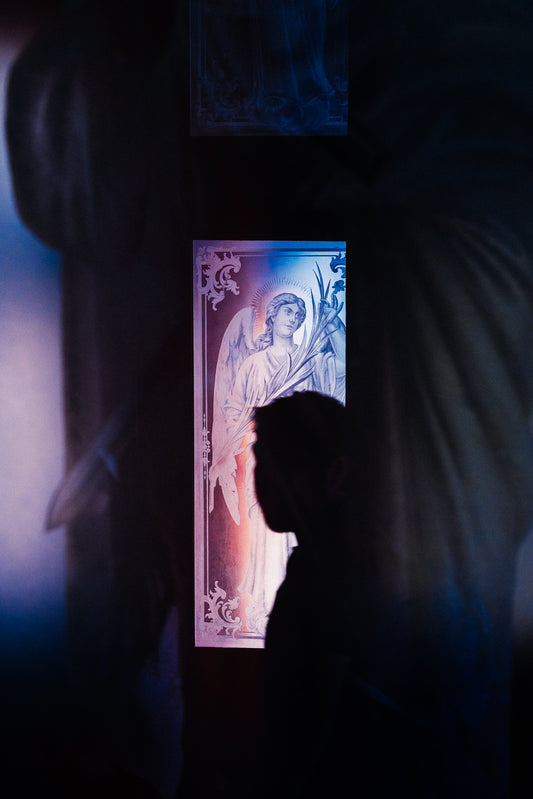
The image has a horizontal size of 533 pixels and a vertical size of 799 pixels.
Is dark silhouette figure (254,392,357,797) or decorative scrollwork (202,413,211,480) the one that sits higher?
decorative scrollwork (202,413,211,480)

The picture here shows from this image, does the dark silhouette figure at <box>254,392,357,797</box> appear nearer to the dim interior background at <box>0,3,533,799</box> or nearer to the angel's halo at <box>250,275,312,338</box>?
the angel's halo at <box>250,275,312,338</box>

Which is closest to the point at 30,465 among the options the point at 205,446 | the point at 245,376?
the point at 205,446

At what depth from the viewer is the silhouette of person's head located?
4.04 feet

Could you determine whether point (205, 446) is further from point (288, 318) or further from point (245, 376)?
point (288, 318)

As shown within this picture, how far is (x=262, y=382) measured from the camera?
1252 millimetres

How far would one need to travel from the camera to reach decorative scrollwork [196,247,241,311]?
124 cm

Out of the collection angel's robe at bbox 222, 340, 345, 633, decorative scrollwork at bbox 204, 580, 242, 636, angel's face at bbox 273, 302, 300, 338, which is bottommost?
decorative scrollwork at bbox 204, 580, 242, 636

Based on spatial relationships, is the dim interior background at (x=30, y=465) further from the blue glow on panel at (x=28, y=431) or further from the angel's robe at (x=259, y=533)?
the angel's robe at (x=259, y=533)

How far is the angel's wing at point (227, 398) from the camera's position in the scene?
4.11 ft

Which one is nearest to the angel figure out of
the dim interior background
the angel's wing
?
the angel's wing

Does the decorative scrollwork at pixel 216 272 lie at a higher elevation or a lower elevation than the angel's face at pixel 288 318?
higher

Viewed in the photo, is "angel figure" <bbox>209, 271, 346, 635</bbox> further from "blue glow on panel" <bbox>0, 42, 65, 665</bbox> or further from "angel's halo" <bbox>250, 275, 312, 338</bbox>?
"blue glow on panel" <bbox>0, 42, 65, 665</bbox>

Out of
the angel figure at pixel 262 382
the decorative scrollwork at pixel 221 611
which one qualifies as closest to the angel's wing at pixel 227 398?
the angel figure at pixel 262 382

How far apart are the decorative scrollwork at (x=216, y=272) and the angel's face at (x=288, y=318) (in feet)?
0.40
